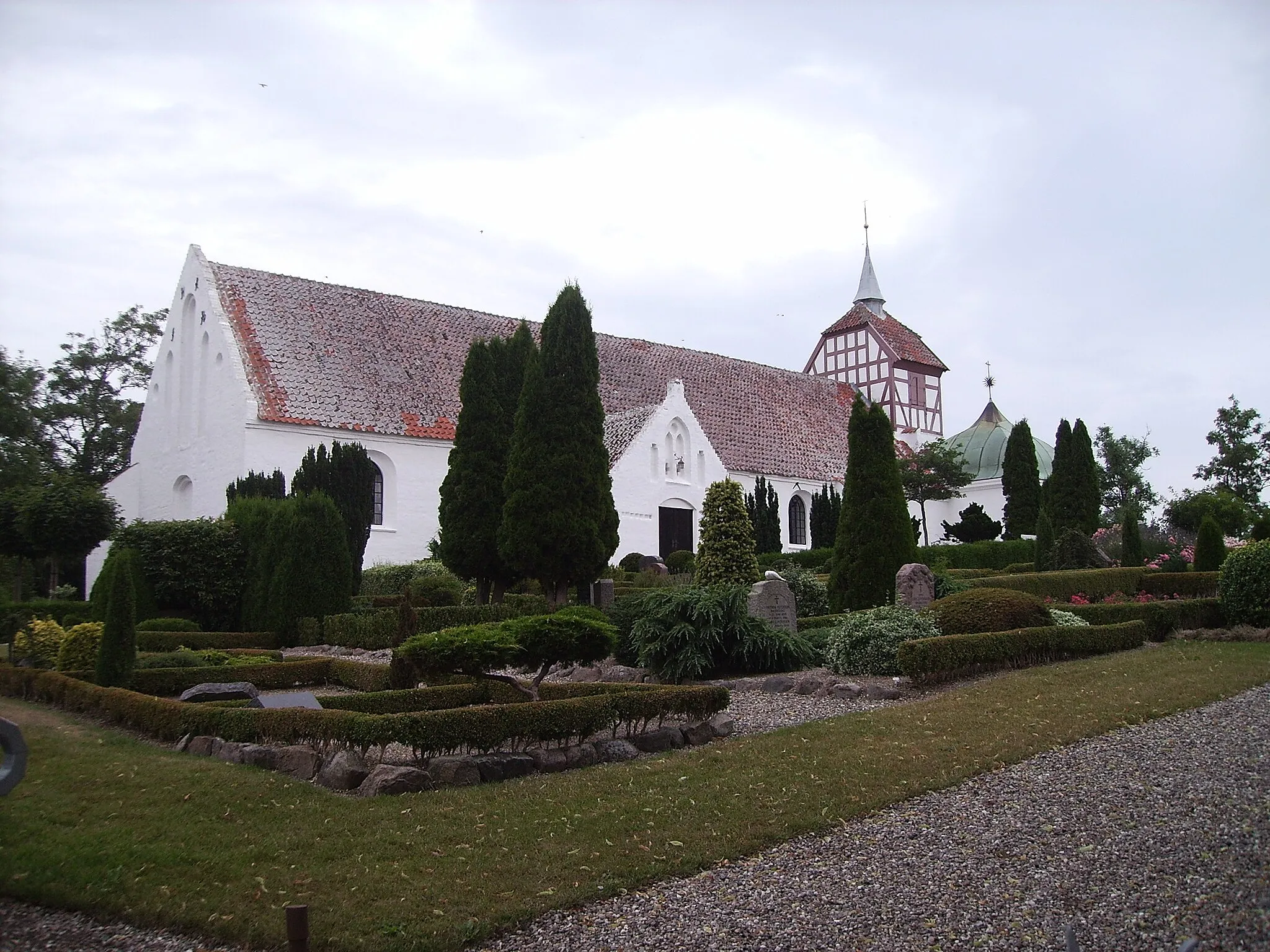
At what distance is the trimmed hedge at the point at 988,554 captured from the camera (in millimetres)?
29844

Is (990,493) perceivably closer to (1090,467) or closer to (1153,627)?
(1090,467)

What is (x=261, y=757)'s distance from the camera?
8.34m

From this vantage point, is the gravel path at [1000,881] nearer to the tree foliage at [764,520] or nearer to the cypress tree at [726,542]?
the cypress tree at [726,542]

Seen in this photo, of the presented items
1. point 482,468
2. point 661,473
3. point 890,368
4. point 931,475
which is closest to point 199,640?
point 482,468

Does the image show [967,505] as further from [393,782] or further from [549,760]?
[393,782]

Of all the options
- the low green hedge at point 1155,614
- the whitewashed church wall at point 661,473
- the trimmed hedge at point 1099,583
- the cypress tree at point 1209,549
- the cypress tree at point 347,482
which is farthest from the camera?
the whitewashed church wall at point 661,473

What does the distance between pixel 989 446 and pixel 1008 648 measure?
3533 cm

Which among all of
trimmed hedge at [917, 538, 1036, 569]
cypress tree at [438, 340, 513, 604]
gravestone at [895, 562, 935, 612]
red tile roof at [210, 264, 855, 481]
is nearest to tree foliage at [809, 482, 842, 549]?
red tile roof at [210, 264, 855, 481]

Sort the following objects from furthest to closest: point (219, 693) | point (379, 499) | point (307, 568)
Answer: point (379, 499), point (307, 568), point (219, 693)

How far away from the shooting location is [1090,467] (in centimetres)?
3039

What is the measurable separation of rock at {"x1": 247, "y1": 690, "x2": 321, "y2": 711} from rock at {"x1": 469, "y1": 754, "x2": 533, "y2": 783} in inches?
93.6

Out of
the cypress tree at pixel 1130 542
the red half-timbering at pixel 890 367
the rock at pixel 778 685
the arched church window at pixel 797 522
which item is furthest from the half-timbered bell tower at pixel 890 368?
the rock at pixel 778 685

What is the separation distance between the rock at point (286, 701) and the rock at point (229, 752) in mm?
1061

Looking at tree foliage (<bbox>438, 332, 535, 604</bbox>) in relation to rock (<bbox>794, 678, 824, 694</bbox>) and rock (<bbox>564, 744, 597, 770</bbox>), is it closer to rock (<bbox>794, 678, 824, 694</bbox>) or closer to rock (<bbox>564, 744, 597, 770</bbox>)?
rock (<bbox>794, 678, 824, 694</bbox>)
